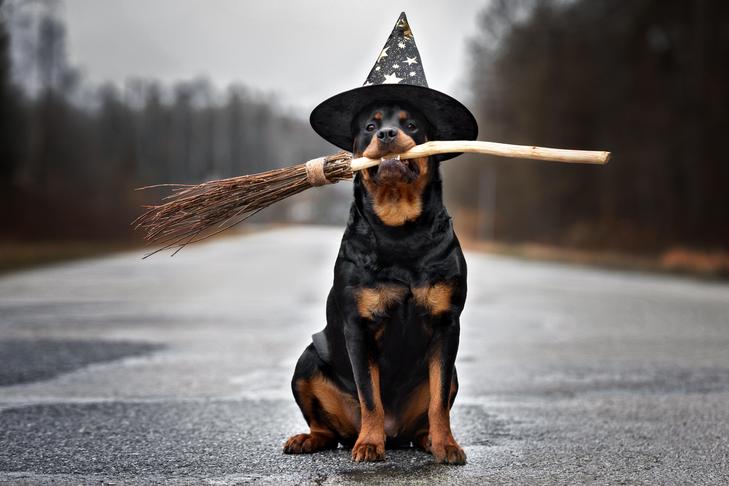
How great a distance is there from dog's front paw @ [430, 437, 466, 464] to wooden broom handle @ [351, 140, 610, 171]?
134cm

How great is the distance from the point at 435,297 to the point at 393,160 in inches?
25.5

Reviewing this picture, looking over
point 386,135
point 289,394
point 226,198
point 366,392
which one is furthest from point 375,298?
point 289,394

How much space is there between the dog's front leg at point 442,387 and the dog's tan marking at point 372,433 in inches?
9.4

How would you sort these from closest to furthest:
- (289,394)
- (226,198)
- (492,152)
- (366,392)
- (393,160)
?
(393,160)
(366,392)
(492,152)
(226,198)
(289,394)

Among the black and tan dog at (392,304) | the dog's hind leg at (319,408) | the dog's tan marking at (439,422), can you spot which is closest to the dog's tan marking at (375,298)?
the black and tan dog at (392,304)

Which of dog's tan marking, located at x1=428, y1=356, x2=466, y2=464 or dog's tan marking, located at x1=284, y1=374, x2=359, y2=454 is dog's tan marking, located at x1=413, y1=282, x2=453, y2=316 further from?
dog's tan marking, located at x1=284, y1=374, x2=359, y2=454

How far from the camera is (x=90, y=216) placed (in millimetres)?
36875

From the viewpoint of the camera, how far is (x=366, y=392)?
12.6ft

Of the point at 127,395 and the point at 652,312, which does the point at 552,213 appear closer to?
the point at 652,312

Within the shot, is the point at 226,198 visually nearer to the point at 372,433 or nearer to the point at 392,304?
the point at 392,304

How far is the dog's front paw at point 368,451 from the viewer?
12.7 feet

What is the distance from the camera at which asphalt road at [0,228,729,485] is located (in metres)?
3.94

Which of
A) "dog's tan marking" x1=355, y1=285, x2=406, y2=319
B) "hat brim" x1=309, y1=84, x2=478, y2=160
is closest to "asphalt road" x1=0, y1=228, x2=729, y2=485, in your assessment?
"dog's tan marking" x1=355, y1=285, x2=406, y2=319

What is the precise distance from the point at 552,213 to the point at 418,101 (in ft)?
127
